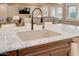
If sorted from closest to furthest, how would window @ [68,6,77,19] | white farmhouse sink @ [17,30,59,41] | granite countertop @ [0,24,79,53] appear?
granite countertop @ [0,24,79,53]
window @ [68,6,77,19]
white farmhouse sink @ [17,30,59,41]

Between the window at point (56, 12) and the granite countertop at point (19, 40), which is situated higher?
the window at point (56, 12)

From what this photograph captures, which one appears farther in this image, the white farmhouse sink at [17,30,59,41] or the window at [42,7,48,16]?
the white farmhouse sink at [17,30,59,41]

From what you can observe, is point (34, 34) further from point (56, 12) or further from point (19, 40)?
point (56, 12)

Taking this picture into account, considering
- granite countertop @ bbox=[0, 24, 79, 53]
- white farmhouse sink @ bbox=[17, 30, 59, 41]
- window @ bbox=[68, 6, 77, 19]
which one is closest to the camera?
granite countertop @ bbox=[0, 24, 79, 53]

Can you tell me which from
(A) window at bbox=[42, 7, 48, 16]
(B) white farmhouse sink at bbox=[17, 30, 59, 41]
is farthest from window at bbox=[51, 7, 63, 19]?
(B) white farmhouse sink at bbox=[17, 30, 59, 41]

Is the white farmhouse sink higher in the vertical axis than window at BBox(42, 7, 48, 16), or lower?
lower

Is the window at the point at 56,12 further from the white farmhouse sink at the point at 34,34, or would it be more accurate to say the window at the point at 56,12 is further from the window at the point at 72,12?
the white farmhouse sink at the point at 34,34

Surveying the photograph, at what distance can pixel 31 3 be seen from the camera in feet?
3.69

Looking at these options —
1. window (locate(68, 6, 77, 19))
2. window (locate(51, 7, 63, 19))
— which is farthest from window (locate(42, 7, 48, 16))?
window (locate(68, 6, 77, 19))

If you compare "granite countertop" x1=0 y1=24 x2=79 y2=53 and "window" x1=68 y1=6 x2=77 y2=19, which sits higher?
"window" x1=68 y1=6 x2=77 y2=19

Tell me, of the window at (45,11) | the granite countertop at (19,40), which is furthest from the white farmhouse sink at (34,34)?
the window at (45,11)

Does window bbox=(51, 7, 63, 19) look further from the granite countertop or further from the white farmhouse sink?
the white farmhouse sink

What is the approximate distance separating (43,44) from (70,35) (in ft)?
1.13

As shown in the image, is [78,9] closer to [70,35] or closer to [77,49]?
[70,35]
